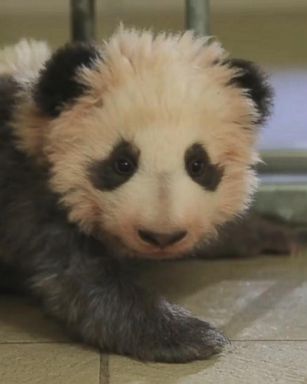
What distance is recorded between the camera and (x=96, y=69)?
148 cm

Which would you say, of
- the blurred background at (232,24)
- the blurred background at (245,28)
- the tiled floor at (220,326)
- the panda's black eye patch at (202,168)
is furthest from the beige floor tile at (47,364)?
the blurred background at (232,24)

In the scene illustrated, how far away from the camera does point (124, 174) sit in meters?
1.46

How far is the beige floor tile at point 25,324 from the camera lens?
1534mm

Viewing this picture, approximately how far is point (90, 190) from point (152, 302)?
0.18 metres

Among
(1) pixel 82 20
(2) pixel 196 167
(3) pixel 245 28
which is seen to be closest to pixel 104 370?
(2) pixel 196 167

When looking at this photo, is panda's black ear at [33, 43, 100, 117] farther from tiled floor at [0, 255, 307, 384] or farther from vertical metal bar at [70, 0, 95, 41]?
vertical metal bar at [70, 0, 95, 41]

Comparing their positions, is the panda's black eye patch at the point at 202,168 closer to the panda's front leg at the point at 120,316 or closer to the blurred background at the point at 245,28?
the panda's front leg at the point at 120,316

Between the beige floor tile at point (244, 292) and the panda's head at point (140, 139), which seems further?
the beige floor tile at point (244, 292)

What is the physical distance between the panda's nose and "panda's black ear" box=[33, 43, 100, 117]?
0.71 ft

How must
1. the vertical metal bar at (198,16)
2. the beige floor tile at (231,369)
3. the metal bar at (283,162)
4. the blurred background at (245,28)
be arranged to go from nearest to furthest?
the beige floor tile at (231,369), the vertical metal bar at (198,16), the metal bar at (283,162), the blurred background at (245,28)

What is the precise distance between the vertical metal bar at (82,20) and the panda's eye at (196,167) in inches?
27.2

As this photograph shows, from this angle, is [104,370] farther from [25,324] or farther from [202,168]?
[202,168]

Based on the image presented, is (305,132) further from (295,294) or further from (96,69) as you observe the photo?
(96,69)

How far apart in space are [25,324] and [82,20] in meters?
0.76
